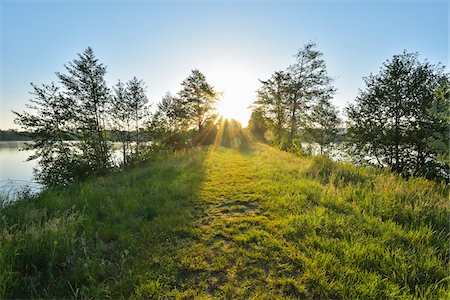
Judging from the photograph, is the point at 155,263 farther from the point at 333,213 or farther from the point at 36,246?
the point at 333,213

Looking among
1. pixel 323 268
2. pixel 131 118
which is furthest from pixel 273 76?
pixel 323 268

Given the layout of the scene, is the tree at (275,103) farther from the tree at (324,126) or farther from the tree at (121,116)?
the tree at (121,116)

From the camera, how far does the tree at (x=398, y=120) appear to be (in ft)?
49.4

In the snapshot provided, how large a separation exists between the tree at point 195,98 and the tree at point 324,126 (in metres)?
15.7

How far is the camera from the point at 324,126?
24875 millimetres

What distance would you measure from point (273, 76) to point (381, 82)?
1189 cm

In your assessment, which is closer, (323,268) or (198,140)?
(323,268)

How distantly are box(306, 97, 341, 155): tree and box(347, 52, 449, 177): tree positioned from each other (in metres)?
3.61

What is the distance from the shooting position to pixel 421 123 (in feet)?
49.6

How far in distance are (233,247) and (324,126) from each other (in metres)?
25.3

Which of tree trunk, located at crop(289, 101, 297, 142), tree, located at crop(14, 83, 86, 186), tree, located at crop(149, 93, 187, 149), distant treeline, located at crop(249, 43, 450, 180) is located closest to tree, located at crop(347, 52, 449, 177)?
distant treeline, located at crop(249, 43, 450, 180)

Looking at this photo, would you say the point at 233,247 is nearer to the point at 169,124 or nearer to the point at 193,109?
the point at 169,124

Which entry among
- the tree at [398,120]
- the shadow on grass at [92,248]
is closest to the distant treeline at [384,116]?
the tree at [398,120]

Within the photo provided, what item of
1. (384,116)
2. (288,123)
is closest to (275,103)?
(288,123)
